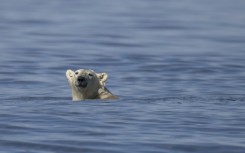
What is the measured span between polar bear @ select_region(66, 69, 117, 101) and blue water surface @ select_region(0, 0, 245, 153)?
0.32 meters

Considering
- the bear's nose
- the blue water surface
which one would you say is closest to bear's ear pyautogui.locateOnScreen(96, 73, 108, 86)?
the blue water surface

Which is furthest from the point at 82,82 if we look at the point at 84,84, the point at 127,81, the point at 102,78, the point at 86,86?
the point at 127,81

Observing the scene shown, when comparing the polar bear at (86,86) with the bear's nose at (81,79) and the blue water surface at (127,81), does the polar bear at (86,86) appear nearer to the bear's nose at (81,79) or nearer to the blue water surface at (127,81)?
the bear's nose at (81,79)

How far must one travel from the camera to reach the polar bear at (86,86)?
23.0 meters

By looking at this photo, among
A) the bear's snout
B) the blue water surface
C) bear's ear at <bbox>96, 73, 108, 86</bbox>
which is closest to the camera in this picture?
the blue water surface

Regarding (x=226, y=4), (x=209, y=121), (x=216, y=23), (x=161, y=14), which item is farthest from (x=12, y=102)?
(x=226, y=4)

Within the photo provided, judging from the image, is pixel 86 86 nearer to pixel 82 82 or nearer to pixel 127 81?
pixel 82 82

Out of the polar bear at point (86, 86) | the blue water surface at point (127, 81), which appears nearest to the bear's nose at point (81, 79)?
the polar bear at point (86, 86)

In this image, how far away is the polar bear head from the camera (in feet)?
75.7

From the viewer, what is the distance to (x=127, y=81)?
26.8 meters

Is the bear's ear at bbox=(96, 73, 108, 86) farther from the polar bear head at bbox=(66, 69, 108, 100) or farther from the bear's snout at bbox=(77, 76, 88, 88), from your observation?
the bear's snout at bbox=(77, 76, 88, 88)

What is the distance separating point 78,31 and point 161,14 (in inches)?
415

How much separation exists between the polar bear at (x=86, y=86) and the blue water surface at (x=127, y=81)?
318 mm

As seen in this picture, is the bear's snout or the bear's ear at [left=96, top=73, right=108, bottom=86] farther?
the bear's ear at [left=96, top=73, right=108, bottom=86]
